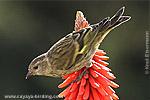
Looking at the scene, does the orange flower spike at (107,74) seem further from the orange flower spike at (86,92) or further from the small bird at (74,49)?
the small bird at (74,49)

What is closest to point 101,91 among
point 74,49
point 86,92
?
point 86,92

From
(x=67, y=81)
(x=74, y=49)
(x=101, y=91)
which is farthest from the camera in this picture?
(x=74, y=49)

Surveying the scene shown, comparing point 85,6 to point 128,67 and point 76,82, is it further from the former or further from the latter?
point 76,82

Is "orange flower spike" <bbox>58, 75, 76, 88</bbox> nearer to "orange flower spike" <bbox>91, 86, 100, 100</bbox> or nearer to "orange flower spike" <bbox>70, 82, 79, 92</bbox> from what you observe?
"orange flower spike" <bbox>70, 82, 79, 92</bbox>

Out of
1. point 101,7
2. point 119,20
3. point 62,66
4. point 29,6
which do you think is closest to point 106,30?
point 119,20

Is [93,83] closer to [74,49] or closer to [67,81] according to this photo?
[67,81]

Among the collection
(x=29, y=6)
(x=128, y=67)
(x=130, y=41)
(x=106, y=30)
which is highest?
(x=29, y=6)

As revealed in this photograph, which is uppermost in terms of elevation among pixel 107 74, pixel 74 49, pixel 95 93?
pixel 74 49
